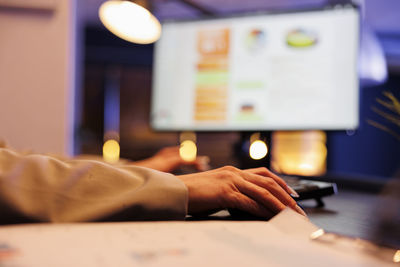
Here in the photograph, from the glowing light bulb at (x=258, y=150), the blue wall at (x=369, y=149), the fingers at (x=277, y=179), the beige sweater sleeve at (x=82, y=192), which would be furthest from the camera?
the blue wall at (x=369, y=149)

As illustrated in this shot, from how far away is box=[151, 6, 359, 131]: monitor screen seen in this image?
1.03 meters

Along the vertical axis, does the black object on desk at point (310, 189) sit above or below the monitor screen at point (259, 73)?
below

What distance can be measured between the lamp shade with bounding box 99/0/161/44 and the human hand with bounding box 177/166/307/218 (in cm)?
89

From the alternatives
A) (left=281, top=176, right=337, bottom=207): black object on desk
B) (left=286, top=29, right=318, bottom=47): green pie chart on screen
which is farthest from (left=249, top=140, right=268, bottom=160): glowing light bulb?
(left=286, top=29, right=318, bottom=47): green pie chart on screen

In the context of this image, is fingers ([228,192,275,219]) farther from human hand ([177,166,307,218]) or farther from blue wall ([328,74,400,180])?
blue wall ([328,74,400,180])

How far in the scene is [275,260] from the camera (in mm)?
246

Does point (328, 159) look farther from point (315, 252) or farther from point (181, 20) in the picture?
point (315, 252)

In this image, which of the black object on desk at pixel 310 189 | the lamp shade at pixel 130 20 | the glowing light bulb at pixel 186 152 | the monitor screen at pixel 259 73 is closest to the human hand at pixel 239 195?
the black object on desk at pixel 310 189

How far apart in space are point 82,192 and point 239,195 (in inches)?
7.4

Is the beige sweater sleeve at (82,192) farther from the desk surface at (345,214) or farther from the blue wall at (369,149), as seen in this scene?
the blue wall at (369,149)

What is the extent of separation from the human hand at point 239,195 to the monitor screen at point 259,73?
2.07 ft

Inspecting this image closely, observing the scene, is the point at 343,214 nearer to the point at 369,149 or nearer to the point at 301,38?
the point at 301,38

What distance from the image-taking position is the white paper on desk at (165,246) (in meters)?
0.23

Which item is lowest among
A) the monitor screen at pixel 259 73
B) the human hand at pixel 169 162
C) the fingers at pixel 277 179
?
the human hand at pixel 169 162
